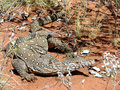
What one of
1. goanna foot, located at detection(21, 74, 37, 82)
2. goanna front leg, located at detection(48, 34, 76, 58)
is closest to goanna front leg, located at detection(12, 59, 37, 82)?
goanna foot, located at detection(21, 74, 37, 82)

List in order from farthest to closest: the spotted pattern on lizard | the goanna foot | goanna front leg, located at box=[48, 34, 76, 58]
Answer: goanna front leg, located at box=[48, 34, 76, 58] → the spotted pattern on lizard → the goanna foot

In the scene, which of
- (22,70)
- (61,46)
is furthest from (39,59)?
(61,46)

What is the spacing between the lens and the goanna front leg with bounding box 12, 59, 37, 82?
4.24 m

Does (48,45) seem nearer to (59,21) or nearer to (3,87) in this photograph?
(59,21)

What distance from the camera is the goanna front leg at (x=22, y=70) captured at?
4238 mm

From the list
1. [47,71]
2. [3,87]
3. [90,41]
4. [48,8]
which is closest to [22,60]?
[47,71]

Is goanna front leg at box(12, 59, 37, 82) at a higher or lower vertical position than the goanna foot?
higher

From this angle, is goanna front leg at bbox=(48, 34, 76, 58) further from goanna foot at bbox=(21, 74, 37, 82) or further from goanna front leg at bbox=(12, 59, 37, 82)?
goanna foot at bbox=(21, 74, 37, 82)

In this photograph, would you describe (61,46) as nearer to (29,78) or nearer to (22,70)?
(22,70)

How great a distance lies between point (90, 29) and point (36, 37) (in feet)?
7.46

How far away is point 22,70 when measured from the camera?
175 inches

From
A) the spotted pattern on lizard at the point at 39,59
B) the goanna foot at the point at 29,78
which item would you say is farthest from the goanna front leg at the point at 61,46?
the goanna foot at the point at 29,78

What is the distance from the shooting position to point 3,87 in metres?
3.61

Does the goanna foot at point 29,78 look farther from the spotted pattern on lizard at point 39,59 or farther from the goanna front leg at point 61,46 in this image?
the goanna front leg at point 61,46
